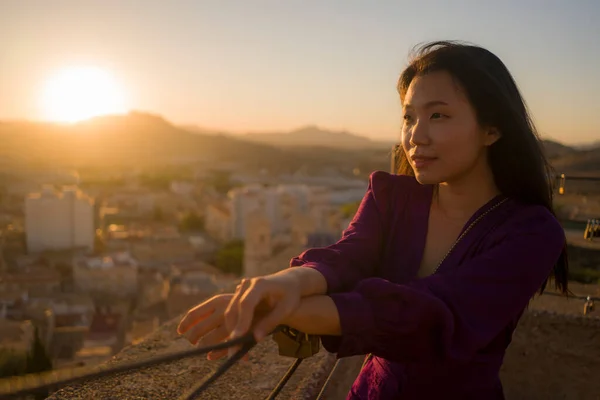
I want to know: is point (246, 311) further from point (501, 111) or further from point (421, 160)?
point (501, 111)

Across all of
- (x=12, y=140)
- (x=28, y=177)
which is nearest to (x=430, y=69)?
(x=28, y=177)

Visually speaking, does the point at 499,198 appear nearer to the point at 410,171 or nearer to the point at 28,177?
the point at 410,171

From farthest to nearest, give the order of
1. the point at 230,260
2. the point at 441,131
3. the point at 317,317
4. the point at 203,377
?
the point at 230,260 < the point at 203,377 < the point at 441,131 < the point at 317,317

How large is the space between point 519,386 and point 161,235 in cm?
1674

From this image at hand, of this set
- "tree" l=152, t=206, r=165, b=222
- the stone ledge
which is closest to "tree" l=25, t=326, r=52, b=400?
the stone ledge

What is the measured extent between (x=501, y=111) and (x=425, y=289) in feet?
1.05

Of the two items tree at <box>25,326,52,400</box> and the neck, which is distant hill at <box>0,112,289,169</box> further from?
the neck

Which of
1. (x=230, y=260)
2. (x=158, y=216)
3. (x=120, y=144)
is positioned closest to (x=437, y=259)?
(x=230, y=260)

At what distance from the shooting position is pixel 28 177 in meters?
32.1

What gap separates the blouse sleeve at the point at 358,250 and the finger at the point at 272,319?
5.0 inches

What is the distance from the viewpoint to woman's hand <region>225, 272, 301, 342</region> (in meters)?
0.63

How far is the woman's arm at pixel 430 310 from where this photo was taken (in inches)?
25.4

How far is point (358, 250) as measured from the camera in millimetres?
880

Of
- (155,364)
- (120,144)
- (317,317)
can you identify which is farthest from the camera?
(120,144)
